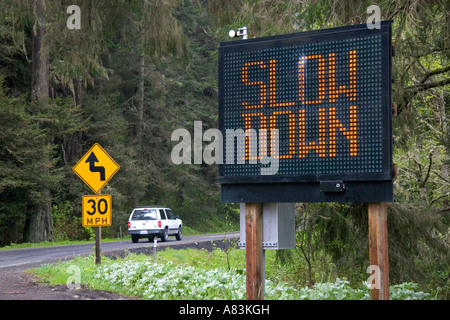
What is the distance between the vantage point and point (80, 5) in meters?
12.1

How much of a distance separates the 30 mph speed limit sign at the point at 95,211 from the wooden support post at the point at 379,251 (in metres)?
7.53

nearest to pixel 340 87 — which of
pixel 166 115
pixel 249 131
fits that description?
pixel 249 131

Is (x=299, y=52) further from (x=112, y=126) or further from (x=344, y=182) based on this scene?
(x=112, y=126)

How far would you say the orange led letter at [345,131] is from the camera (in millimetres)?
7410

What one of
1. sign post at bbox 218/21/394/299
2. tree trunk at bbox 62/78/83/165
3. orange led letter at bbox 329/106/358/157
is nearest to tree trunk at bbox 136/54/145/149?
tree trunk at bbox 62/78/83/165

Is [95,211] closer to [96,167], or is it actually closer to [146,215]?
[96,167]

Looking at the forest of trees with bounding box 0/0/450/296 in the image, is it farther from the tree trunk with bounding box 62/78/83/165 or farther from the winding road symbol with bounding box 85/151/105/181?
the winding road symbol with bounding box 85/151/105/181

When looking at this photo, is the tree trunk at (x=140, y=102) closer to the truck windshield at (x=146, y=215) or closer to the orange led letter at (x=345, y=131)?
the truck windshield at (x=146, y=215)

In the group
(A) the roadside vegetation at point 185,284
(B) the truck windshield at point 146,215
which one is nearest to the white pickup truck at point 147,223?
(B) the truck windshield at point 146,215

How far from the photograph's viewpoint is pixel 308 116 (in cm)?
764

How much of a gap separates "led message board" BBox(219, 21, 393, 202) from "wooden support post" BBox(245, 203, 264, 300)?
0.22 m

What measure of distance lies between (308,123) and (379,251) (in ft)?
5.23

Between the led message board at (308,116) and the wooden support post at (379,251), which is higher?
the led message board at (308,116)

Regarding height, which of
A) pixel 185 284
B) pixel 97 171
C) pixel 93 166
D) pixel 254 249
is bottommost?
pixel 185 284
